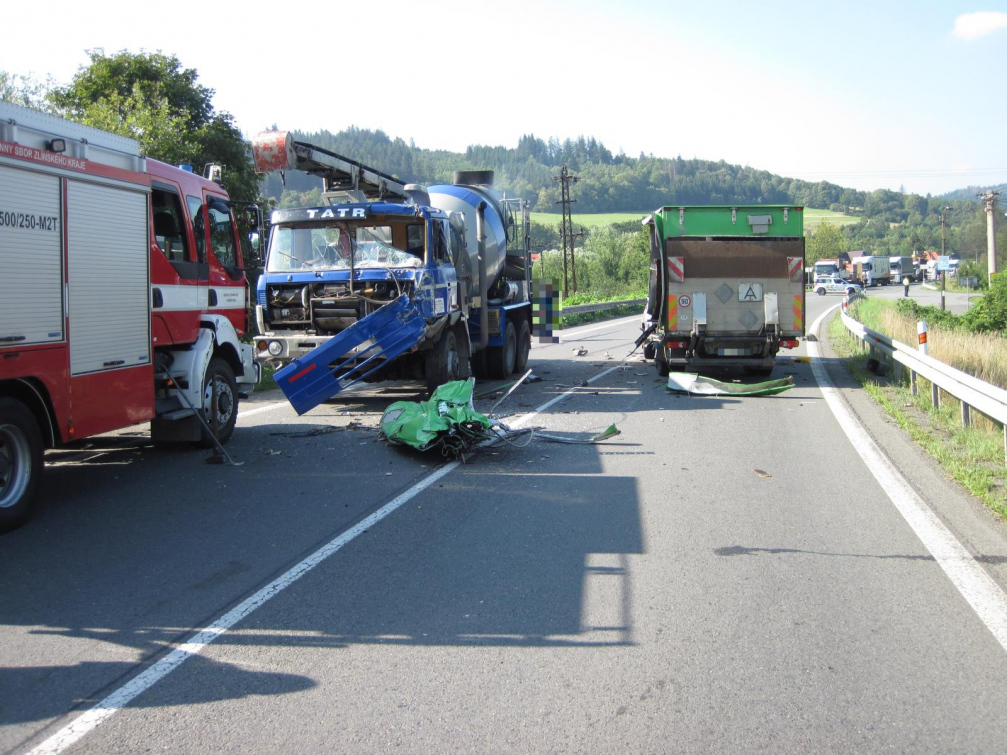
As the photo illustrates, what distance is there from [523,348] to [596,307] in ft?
70.3

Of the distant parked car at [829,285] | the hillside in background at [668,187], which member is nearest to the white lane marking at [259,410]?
the hillside in background at [668,187]

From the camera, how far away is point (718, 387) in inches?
545

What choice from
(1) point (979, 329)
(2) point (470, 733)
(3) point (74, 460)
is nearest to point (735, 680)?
(2) point (470, 733)

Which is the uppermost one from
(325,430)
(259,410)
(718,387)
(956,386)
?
(956,386)

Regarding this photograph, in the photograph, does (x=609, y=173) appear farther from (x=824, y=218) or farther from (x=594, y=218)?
(x=824, y=218)

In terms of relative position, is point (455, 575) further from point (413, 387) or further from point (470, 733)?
point (413, 387)

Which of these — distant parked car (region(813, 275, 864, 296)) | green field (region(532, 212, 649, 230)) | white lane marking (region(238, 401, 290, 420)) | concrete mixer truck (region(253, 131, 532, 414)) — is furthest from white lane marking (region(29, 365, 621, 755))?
green field (region(532, 212, 649, 230))

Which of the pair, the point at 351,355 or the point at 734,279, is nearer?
the point at 351,355

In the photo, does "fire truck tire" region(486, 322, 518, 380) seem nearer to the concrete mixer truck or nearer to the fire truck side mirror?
the concrete mixer truck

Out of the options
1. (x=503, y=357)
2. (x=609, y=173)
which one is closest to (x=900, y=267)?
(x=609, y=173)

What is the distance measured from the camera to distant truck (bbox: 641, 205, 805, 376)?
1455cm

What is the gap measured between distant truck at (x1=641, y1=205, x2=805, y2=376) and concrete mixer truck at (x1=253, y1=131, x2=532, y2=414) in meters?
3.53

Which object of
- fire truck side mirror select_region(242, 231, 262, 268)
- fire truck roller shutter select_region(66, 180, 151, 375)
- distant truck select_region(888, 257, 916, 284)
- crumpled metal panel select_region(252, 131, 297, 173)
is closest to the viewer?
fire truck roller shutter select_region(66, 180, 151, 375)

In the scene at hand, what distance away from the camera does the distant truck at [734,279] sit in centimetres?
1455
